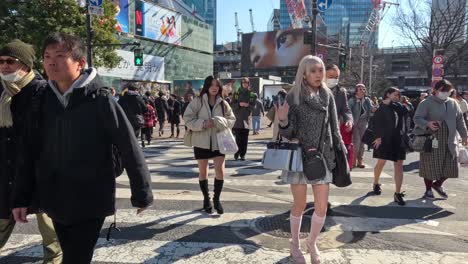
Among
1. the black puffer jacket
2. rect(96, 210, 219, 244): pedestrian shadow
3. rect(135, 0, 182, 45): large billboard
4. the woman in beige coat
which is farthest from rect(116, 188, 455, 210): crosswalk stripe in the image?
rect(135, 0, 182, 45): large billboard

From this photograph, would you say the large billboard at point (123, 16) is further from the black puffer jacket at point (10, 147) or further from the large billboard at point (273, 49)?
the black puffer jacket at point (10, 147)

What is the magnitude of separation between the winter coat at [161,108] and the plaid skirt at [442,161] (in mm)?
12868

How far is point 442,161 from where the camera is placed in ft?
21.1

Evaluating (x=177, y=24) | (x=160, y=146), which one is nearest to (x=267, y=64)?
(x=177, y=24)

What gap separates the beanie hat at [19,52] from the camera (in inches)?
128

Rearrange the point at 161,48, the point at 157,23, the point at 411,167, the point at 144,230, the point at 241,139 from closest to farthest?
the point at 144,230 → the point at 411,167 → the point at 241,139 → the point at 157,23 → the point at 161,48

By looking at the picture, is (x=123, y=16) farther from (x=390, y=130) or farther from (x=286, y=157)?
(x=286, y=157)

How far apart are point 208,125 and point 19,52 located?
2.47 meters

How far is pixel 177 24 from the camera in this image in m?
58.5

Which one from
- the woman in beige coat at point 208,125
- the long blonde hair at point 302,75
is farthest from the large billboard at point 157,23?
the long blonde hair at point 302,75

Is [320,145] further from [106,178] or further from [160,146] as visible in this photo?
[160,146]

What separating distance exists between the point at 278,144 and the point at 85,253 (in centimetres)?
192

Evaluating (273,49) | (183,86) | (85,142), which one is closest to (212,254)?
(85,142)

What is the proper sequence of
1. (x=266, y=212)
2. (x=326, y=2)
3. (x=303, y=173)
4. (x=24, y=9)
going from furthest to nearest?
(x=24, y=9)
(x=326, y=2)
(x=266, y=212)
(x=303, y=173)
